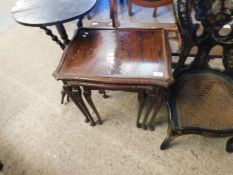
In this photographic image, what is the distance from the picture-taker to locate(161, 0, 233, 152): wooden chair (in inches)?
32.9

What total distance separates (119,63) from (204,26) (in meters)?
0.45

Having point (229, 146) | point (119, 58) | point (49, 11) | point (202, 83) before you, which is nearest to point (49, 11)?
point (49, 11)

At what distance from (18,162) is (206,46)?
139 cm

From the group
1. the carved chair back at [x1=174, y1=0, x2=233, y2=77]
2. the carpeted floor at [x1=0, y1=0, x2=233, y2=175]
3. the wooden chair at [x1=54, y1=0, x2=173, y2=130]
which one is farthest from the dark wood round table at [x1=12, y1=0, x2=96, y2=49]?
the carpeted floor at [x1=0, y1=0, x2=233, y2=175]

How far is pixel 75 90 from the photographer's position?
3.36ft

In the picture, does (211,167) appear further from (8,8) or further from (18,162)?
(8,8)

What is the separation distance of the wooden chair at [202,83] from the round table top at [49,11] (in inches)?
22.6

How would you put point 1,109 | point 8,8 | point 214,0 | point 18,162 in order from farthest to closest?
point 8,8 < point 1,109 < point 18,162 < point 214,0

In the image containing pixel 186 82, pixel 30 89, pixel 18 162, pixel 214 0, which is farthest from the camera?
pixel 30 89

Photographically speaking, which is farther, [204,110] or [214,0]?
[204,110]

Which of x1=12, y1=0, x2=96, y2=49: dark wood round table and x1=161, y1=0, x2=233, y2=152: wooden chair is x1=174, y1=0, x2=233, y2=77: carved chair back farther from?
x1=12, y1=0, x2=96, y2=49: dark wood round table

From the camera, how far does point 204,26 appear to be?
88 cm

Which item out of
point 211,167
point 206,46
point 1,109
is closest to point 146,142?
point 211,167

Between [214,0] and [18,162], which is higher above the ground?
[214,0]
